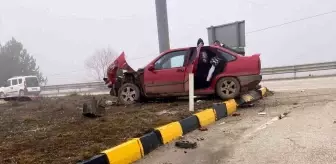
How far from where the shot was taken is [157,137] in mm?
5578

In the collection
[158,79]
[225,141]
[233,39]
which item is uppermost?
[233,39]

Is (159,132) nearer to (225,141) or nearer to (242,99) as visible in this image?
(225,141)

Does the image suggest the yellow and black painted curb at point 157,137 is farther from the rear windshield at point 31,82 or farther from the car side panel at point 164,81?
the rear windshield at point 31,82

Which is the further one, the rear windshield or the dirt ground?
the rear windshield

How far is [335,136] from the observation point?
5.35 meters

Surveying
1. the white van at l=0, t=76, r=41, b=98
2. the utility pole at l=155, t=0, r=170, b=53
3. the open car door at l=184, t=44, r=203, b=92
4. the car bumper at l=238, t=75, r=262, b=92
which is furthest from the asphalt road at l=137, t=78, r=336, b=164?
the white van at l=0, t=76, r=41, b=98

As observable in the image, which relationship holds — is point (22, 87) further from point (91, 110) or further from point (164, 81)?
point (91, 110)

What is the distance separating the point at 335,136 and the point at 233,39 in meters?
7.86

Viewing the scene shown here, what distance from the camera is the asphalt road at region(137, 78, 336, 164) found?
15.1ft

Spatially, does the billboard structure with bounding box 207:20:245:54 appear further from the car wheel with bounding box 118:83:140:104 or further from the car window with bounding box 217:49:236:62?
the car wheel with bounding box 118:83:140:104

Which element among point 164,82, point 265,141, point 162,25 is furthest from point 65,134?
point 162,25

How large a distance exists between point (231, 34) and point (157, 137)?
812 cm

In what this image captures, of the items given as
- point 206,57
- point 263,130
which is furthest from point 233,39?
point 263,130

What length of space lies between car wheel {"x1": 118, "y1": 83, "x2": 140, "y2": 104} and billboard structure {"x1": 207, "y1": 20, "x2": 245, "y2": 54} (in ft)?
13.2
